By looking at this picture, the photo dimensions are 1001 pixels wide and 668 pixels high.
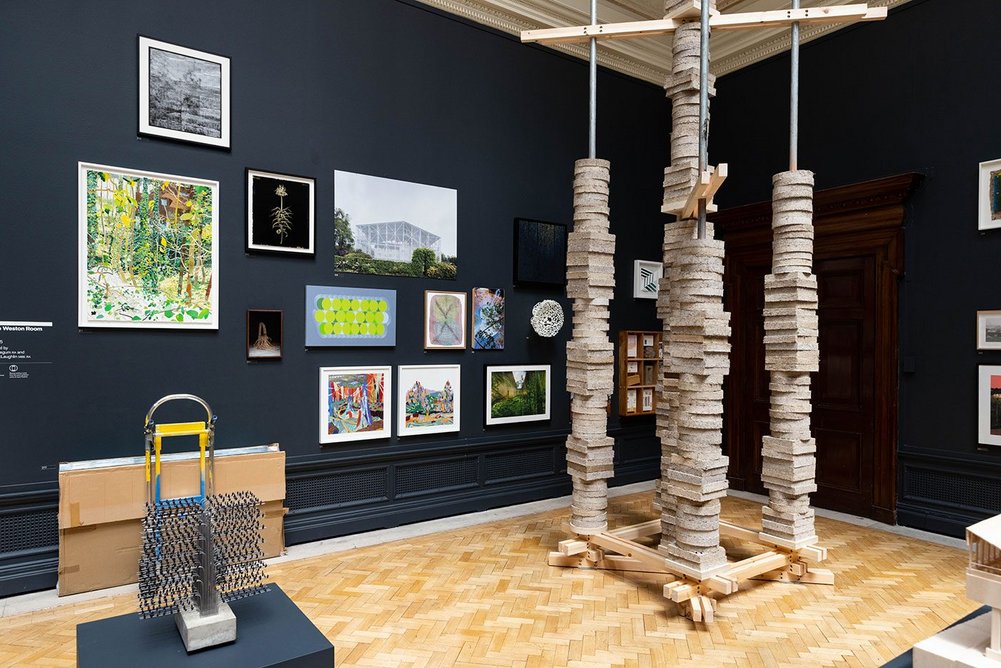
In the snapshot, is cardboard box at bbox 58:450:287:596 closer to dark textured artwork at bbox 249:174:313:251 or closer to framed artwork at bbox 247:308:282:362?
framed artwork at bbox 247:308:282:362

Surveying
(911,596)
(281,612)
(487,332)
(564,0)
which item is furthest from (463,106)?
(911,596)

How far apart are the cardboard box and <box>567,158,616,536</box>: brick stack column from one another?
2489mm

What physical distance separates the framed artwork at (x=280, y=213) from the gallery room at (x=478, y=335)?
0.10 feet

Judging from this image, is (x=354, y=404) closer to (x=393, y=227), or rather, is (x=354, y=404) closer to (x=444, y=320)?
(x=444, y=320)

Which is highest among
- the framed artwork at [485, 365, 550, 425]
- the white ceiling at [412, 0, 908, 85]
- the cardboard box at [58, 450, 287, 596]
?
the white ceiling at [412, 0, 908, 85]

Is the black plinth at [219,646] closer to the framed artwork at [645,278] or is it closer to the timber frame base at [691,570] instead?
the timber frame base at [691,570]

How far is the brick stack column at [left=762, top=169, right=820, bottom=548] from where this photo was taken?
4.39m

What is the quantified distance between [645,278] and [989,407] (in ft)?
11.9

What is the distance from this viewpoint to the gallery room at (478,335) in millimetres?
3836

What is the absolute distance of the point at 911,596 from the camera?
4121 millimetres

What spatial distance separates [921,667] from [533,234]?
5.40 metres

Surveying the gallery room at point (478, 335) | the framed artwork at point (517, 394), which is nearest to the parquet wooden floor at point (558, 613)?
the gallery room at point (478, 335)

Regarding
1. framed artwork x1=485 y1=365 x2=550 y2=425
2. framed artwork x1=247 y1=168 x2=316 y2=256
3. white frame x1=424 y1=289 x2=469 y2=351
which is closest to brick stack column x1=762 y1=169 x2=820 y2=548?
framed artwork x1=485 y1=365 x2=550 y2=425

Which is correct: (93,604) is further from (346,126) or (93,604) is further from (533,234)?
(533,234)
